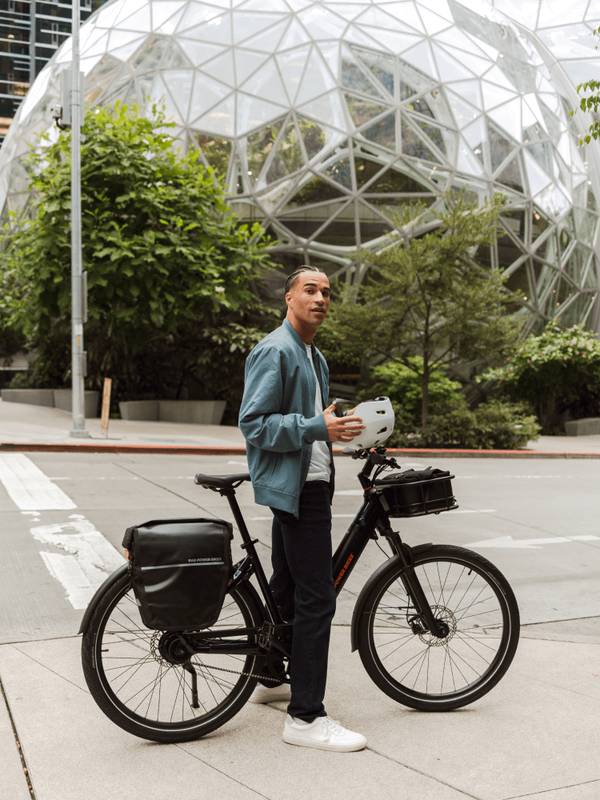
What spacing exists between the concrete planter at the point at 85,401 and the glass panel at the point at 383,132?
1153 centimetres

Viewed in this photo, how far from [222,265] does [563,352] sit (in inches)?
419

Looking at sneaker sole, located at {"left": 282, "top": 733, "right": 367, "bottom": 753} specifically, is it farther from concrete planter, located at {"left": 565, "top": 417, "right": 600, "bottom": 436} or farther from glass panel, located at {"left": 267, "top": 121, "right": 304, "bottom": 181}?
concrete planter, located at {"left": 565, "top": 417, "right": 600, "bottom": 436}

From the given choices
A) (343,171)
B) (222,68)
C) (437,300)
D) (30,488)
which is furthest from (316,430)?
(222,68)

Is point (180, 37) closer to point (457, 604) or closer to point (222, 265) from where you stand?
point (222, 265)

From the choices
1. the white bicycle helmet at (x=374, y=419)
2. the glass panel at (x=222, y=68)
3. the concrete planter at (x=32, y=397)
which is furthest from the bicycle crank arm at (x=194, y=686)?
the glass panel at (x=222, y=68)

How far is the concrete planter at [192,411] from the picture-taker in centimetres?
2503

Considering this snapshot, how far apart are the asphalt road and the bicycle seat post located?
1.91m

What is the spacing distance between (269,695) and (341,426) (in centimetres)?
149

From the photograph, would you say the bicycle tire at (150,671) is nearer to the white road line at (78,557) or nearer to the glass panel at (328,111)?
the white road line at (78,557)

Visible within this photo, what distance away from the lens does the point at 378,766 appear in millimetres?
3510

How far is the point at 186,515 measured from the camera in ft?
30.3

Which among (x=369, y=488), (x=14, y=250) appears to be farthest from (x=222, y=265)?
(x=369, y=488)

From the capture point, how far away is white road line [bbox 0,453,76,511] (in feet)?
32.0

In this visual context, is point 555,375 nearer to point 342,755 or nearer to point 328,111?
point 328,111
